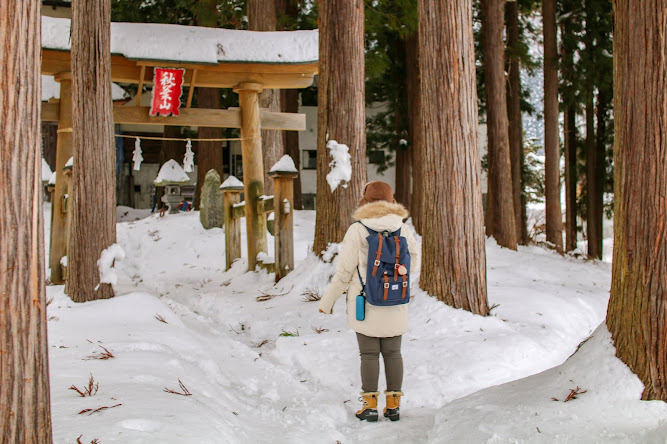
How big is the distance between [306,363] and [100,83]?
176 inches

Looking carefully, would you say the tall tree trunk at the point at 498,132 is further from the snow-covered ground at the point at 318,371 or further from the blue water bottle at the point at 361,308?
the blue water bottle at the point at 361,308

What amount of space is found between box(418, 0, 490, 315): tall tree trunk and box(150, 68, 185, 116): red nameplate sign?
5505 mm

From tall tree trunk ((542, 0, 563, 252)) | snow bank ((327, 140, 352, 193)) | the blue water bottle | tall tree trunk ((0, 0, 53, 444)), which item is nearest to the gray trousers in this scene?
the blue water bottle

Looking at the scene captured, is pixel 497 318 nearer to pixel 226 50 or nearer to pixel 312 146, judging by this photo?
pixel 226 50

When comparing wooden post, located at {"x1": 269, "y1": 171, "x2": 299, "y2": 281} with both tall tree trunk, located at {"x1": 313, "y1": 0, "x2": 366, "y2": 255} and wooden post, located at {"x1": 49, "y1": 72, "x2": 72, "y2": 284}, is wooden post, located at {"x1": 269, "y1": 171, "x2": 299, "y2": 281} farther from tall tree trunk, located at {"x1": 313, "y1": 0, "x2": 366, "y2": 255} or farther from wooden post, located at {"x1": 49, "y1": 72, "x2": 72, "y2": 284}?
wooden post, located at {"x1": 49, "y1": 72, "x2": 72, "y2": 284}

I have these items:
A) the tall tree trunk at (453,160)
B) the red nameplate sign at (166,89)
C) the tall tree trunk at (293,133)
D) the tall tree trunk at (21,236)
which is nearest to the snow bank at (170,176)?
the tall tree trunk at (293,133)

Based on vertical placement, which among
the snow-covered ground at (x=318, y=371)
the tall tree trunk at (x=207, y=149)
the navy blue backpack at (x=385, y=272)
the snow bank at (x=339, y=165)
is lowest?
the snow-covered ground at (x=318, y=371)

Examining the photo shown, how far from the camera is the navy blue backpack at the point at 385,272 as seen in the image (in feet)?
14.3

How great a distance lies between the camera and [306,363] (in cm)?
591

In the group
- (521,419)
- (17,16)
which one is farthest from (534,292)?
(17,16)

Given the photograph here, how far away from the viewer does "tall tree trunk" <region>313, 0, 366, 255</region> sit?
28.3 ft

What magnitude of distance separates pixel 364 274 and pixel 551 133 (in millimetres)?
14114

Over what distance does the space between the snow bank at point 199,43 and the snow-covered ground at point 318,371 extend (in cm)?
410

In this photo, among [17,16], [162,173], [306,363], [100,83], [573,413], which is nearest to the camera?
[17,16]
